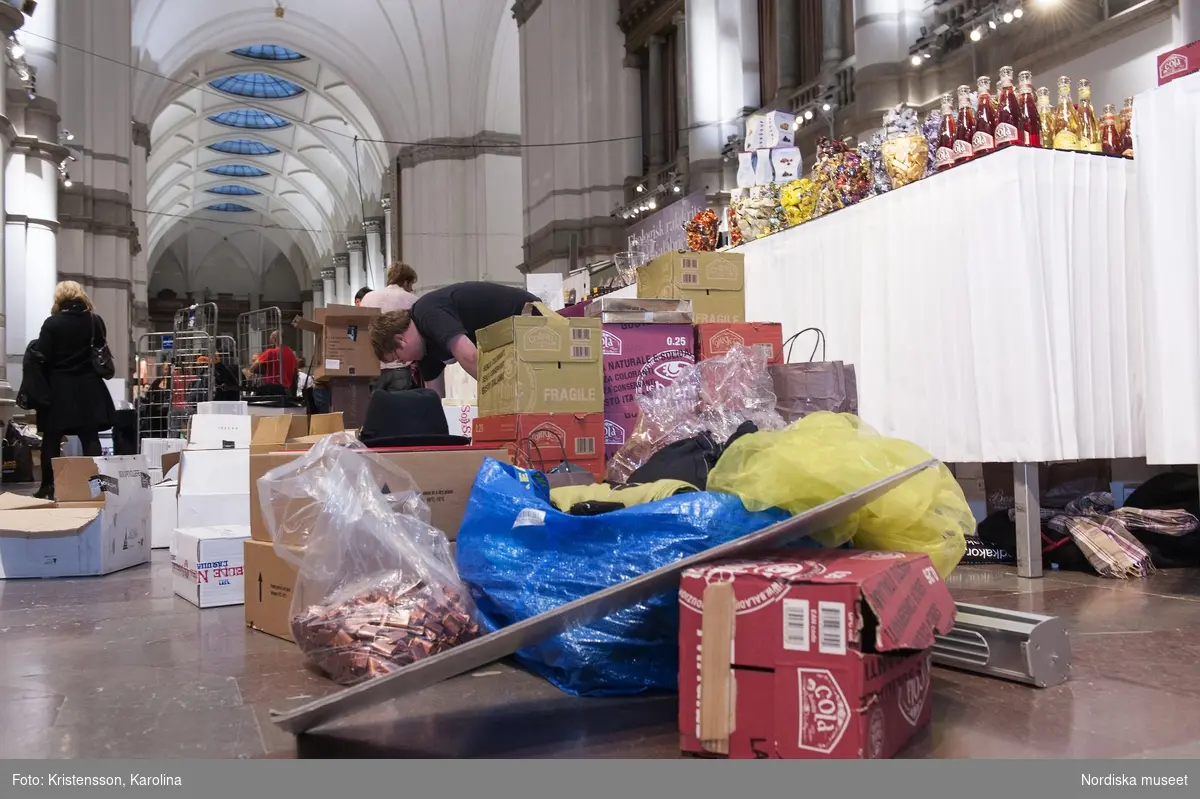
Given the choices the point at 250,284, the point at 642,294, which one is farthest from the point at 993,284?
the point at 250,284

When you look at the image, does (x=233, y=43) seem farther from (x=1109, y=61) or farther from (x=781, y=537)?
(x=781, y=537)

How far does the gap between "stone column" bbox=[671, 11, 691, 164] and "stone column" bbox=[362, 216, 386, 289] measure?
1790 cm

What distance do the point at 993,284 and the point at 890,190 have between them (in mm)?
791

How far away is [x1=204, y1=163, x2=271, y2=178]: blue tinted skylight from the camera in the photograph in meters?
38.6

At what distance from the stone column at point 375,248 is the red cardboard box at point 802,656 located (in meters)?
29.5

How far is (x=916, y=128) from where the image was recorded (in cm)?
411

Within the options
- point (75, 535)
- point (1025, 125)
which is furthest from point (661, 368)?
point (75, 535)

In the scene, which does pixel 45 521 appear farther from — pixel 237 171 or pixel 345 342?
pixel 237 171

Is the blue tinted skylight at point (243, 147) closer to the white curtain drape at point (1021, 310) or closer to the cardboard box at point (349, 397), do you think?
the cardboard box at point (349, 397)

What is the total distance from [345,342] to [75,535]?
264 centimetres

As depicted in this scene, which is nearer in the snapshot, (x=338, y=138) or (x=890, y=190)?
(x=890, y=190)

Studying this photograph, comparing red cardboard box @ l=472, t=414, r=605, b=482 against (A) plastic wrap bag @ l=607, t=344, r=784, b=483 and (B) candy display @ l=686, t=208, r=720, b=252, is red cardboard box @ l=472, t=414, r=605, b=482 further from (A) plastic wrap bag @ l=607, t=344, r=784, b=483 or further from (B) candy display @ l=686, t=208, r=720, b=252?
(B) candy display @ l=686, t=208, r=720, b=252

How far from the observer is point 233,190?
4178 cm

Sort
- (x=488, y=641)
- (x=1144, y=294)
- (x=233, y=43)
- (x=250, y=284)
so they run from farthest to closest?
(x=250, y=284), (x=233, y=43), (x=1144, y=294), (x=488, y=641)
